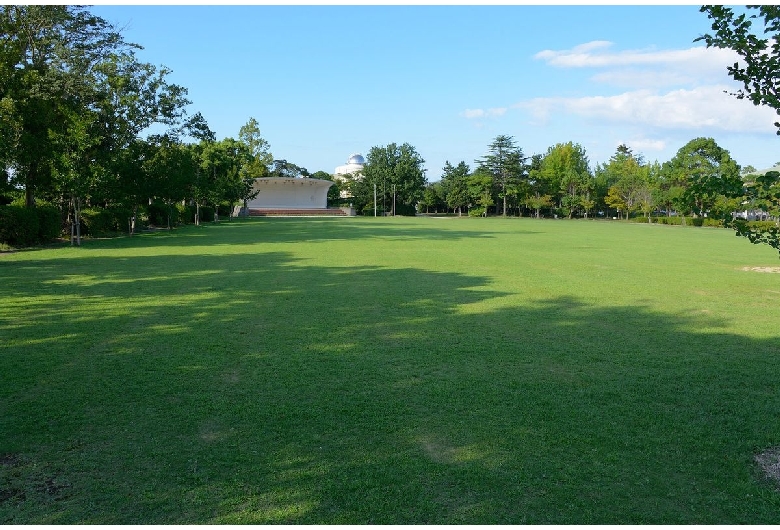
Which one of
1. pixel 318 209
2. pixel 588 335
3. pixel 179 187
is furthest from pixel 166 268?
pixel 318 209

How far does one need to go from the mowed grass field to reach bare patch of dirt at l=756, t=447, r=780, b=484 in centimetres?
7

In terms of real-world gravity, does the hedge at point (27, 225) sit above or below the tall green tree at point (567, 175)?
below

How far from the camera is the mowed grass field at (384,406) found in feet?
10.1

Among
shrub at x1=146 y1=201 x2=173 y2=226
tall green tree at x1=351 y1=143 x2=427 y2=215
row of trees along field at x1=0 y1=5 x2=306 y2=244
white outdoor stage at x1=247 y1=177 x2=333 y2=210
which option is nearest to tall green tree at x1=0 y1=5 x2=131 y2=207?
row of trees along field at x1=0 y1=5 x2=306 y2=244

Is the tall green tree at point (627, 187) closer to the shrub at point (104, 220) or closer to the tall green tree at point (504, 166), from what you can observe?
the tall green tree at point (504, 166)

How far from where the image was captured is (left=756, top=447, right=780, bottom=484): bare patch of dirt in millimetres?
3418

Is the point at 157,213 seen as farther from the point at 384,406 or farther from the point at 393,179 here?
the point at 393,179

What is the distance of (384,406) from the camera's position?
4.47 meters

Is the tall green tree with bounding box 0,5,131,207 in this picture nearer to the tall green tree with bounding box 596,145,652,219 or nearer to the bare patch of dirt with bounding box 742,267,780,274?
the bare patch of dirt with bounding box 742,267,780,274

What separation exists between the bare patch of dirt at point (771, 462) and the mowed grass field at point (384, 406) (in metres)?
0.07

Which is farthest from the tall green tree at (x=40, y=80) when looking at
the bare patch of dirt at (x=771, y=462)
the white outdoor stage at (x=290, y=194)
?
the white outdoor stage at (x=290, y=194)

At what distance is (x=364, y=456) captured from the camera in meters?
3.59

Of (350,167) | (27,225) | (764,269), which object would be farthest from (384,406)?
(350,167)

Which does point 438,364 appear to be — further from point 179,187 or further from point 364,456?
point 179,187
